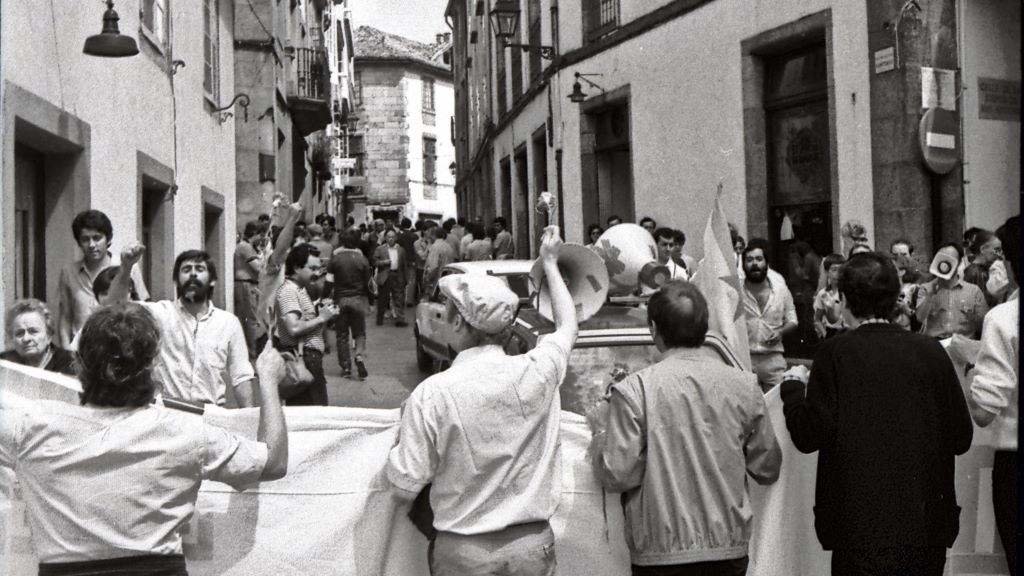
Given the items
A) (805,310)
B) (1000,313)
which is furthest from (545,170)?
(1000,313)

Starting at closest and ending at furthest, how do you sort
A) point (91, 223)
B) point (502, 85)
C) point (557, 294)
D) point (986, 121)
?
point (557, 294), point (91, 223), point (986, 121), point (502, 85)

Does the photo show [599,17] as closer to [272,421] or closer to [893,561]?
[893,561]

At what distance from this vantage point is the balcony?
86.0 ft

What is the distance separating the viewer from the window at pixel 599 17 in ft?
60.7

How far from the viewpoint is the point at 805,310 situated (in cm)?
1182

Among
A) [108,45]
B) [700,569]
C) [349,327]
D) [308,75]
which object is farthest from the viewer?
[308,75]

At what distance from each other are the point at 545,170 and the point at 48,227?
1567 centimetres

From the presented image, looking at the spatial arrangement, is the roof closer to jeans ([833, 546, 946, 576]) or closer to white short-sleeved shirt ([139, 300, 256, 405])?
white short-sleeved shirt ([139, 300, 256, 405])

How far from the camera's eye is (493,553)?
3295 mm

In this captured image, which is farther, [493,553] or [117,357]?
[493,553]

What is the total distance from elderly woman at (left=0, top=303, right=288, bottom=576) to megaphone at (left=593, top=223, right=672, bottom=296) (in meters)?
4.42

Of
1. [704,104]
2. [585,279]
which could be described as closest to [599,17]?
[704,104]

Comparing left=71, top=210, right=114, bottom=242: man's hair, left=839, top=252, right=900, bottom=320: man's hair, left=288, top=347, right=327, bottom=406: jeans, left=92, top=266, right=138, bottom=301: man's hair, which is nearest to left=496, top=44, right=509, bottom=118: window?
left=288, top=347, right=327, bottom=406: jeans

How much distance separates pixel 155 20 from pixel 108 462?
9497 mm
